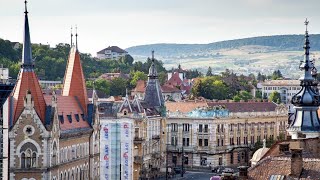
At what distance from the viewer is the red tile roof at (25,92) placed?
7925 centimetres

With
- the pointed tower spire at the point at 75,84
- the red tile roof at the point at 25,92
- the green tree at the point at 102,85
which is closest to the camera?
the red tile roof at the point at 25,92

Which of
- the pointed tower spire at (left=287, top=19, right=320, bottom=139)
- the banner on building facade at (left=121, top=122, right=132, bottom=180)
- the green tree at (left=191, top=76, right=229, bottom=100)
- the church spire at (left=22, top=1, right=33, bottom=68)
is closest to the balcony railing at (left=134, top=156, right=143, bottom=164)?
the banner on building facade at (left=121, top=122, right=132, bottom=180)

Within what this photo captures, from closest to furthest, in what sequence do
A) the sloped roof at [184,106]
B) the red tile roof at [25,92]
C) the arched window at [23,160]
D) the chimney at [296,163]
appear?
the chimney at [296,163] → the arched window at [23,160] → the red tile roof at [25,92] → the sloped roof at [184,106]

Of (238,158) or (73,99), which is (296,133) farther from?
(238,158)

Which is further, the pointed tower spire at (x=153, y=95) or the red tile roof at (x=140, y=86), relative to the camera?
the red tile roof at (x=140, y=86)

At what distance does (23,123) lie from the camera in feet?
259

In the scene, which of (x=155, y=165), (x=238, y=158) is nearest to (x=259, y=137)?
(x=238, y=158)

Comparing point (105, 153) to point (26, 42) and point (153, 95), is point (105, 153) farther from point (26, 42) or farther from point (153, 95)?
point (153, 95)

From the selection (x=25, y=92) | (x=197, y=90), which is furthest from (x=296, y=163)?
(x=197, y=90)

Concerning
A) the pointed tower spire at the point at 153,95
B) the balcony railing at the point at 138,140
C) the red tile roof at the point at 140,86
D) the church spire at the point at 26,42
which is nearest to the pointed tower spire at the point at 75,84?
the church spire at the point at 26,42

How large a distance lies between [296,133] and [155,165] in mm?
45910

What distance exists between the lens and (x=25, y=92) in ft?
Answer: 264

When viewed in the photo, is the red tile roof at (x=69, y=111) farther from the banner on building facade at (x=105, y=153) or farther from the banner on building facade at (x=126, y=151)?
the banner on building facade at (x=126, y=151)

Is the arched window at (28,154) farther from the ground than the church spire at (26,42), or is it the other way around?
the church spire at (26,42)
